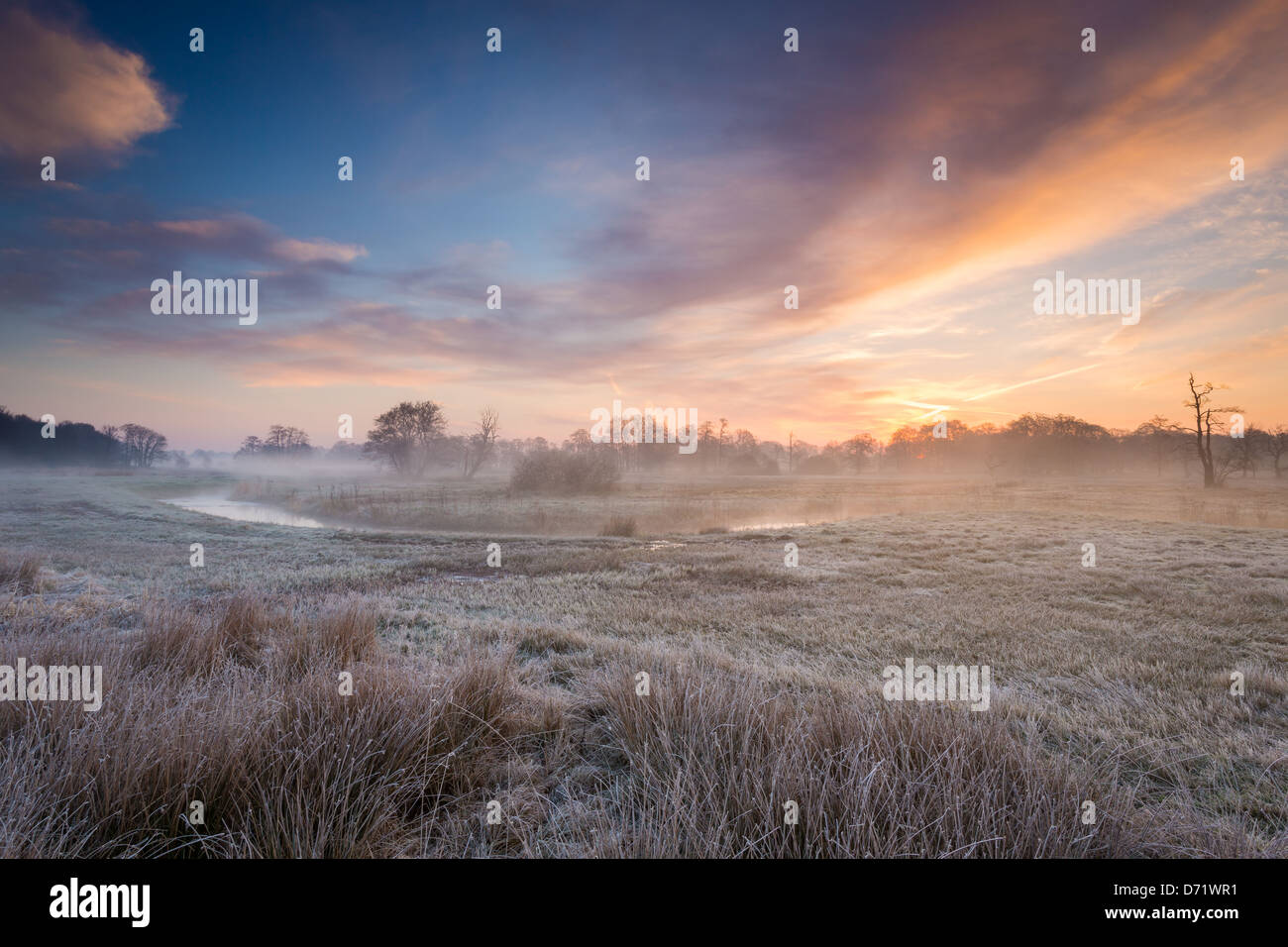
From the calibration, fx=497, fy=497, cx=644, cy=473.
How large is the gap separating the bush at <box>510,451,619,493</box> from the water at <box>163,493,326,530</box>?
56.5 ft

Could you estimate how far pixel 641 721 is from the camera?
331 centimetres

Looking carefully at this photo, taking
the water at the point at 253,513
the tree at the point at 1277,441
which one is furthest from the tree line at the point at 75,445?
the tree at the point at 1277,441

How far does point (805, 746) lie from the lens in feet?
9.06

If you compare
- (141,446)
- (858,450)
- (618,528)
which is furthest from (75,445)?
(858,450)

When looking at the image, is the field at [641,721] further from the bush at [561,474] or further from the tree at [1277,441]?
the tree at [1277,441]

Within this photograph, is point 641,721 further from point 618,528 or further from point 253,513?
point 253,513

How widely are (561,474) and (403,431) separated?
41779mm

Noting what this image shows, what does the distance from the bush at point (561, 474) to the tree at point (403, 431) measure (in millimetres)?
36827

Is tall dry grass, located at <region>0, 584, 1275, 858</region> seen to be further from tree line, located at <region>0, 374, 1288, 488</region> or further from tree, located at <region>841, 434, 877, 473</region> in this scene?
tree, located at <region>841, 434, 877, 473</region>

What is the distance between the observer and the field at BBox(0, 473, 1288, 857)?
223 centimetres

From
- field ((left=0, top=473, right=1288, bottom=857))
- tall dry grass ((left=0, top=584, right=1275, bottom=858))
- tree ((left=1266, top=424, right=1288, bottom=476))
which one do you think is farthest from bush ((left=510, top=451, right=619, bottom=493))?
tree ((left=1266, top=424, right=1288, bottom=476))
